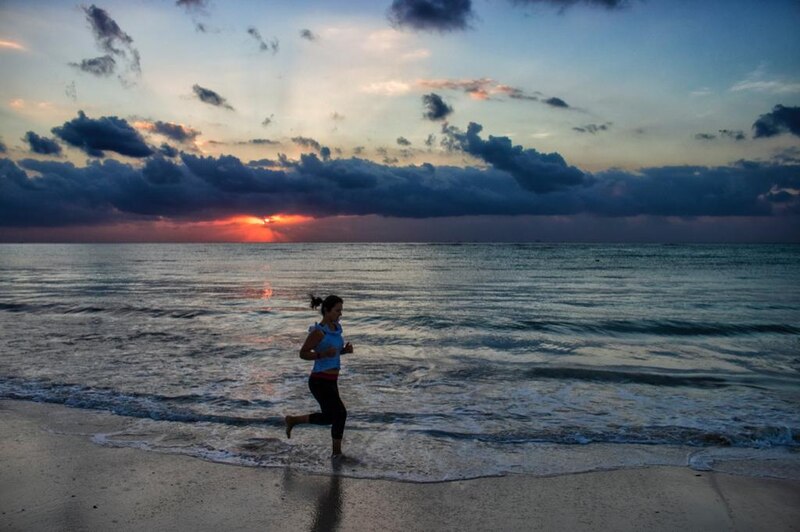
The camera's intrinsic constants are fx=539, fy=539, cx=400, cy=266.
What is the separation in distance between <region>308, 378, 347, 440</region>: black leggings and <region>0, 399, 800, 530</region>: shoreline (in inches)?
30.9

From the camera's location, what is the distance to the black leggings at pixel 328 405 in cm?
689

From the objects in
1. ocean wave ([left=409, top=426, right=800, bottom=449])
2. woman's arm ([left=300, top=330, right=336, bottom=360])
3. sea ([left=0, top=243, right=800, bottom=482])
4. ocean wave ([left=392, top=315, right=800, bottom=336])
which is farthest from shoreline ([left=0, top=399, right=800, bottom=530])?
ocean wave ([left=392, top=315, right=800, bottom=336])

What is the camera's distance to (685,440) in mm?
7797

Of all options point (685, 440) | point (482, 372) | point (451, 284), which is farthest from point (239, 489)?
point (451, 284)

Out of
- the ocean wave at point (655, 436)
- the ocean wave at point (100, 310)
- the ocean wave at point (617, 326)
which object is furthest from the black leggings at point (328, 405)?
the ocean wave at point (100, 310)

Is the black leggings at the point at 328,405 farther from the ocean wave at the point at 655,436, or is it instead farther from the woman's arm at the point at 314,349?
the ocean wave at the point at 655,436

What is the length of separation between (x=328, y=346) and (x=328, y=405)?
2.60 ft

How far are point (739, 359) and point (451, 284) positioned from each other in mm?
25297

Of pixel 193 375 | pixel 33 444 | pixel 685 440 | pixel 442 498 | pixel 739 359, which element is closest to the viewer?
pixel 442 498

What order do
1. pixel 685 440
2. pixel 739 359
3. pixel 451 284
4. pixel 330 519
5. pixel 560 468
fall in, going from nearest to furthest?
pixel 330 519
pixel 560 468
pixel 685 440
pixel 739 359
pixel 451 284

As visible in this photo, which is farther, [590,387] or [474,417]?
[590,387]

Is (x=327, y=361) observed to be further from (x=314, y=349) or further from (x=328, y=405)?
(x=328, y=405)

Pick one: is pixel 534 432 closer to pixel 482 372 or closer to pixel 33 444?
pixel 482 372

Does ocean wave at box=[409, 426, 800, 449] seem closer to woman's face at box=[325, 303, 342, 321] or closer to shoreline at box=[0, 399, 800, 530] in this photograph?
shoreline at box=[0, 399, 800, 530]
